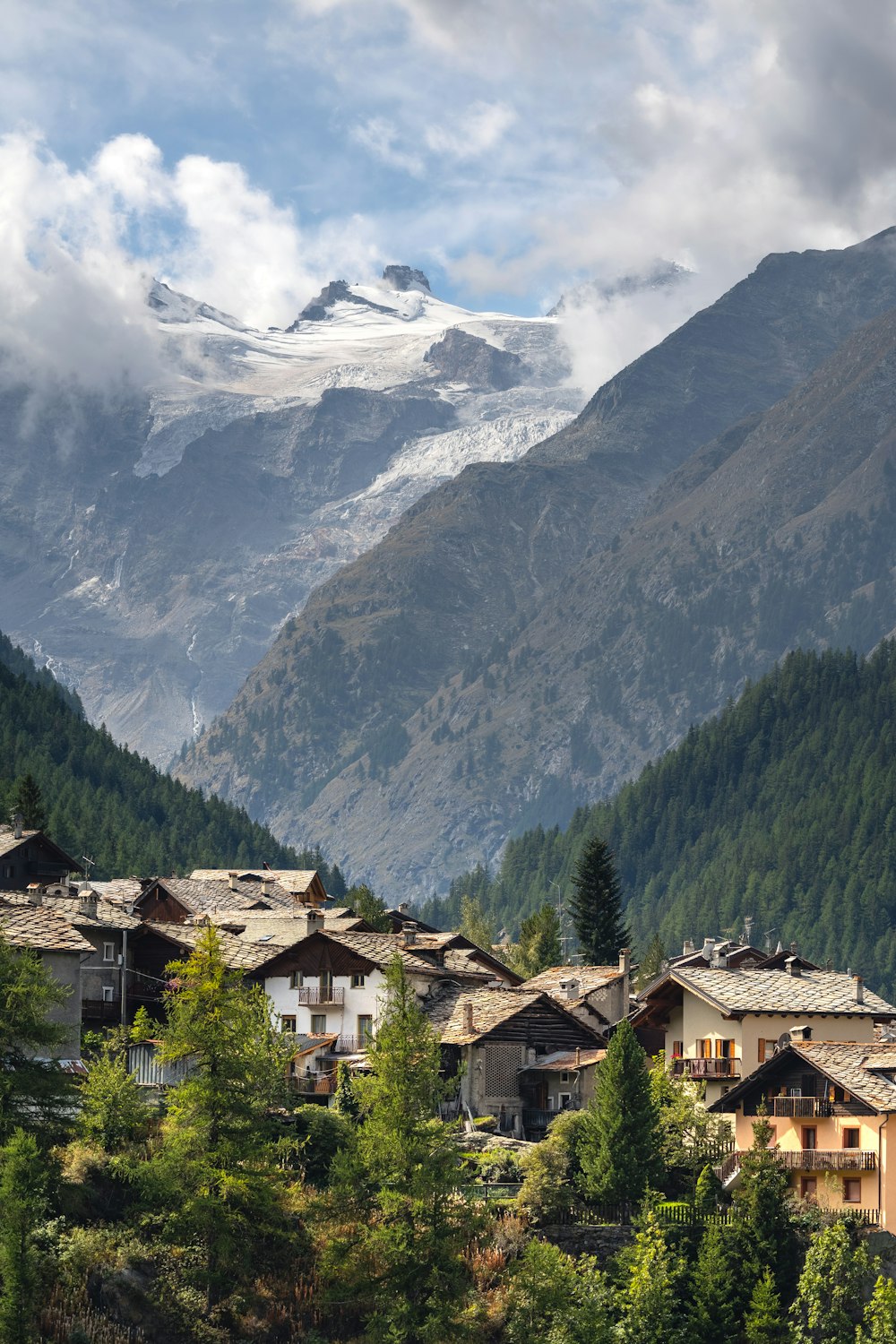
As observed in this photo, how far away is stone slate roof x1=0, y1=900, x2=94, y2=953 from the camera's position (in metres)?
94.1

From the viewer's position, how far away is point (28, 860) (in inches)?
6171

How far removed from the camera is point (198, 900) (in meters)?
154

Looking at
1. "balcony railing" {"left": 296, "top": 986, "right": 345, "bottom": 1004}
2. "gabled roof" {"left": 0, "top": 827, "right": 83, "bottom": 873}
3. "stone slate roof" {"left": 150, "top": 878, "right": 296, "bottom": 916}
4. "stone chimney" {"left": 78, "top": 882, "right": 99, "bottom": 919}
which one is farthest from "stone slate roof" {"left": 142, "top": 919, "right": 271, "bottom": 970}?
"gabled roof" {"left": 0, "top": 827, "right": 83, "bottom": 873}

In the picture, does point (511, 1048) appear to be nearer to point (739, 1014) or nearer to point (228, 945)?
point (739, 1014)

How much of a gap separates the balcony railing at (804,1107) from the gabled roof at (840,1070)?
43.3 inches

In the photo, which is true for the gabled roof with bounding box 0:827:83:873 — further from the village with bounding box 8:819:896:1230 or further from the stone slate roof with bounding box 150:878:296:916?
the village with bounding box 8:819:896:1230

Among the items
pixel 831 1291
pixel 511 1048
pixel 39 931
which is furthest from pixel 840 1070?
pixel 39 931

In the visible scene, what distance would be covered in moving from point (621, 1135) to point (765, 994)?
68.1ft

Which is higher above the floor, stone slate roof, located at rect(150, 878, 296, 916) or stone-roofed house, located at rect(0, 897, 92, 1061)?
stone slate roof, located at rect(150, 878, 296, 916)

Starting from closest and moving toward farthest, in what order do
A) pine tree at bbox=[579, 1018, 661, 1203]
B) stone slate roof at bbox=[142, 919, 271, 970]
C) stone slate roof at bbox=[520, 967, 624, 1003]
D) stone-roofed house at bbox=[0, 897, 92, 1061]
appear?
pine tree at bbox=[579, 1018, 661, 1203] → stone-roofed house at bbox=[0, 897, 92, 1061] → stone slate roof at bbox=[142, 919, 271, 970] → stone slate roof at bbox=[520, 967, 624, 1003]

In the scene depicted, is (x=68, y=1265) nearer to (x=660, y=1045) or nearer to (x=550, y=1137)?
(x=550, y=1137)

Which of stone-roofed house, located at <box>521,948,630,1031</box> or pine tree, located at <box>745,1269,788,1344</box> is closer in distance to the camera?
pine tree, located at <box>745,1269,788,1344</box>

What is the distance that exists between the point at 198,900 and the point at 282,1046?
5597cm

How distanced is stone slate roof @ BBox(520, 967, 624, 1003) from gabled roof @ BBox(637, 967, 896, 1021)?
938 centimetres
